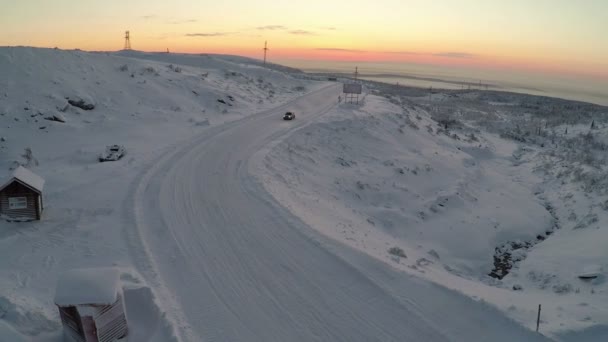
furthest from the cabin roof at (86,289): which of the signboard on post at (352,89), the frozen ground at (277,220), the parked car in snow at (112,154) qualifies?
the signboard on post at (352,89)

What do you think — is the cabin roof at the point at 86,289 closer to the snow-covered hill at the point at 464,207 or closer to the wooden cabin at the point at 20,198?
the snow-covered hill at the point at 464,207

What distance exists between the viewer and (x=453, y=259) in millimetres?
16875

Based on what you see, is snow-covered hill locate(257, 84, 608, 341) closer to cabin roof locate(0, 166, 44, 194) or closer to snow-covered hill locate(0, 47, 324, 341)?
snow-covered hill locate(0, 47, 324, 341)

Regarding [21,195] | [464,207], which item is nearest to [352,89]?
[464,207]

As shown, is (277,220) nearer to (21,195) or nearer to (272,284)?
(272,284)

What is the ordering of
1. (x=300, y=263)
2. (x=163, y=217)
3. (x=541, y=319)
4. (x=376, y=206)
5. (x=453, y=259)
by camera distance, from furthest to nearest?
(x=376, y=206), (x=453, y=259), (x=163, y=217), (x=300, y=263), (x=541, y=319)

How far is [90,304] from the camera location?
766cm

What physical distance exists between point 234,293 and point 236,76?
2028 inches

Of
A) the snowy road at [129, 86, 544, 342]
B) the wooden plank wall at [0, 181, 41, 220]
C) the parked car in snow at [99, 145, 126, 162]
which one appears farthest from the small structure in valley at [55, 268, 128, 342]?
the parked car in snow at [99, 145, 126, 162]

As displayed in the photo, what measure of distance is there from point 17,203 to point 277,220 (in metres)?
8.59

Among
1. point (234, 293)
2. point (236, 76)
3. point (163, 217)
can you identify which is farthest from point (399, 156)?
point (236, 76)

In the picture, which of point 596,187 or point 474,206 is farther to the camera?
point 596,187

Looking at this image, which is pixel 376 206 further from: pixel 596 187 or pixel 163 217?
pixel 596 187

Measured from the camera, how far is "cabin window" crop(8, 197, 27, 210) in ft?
45.1
